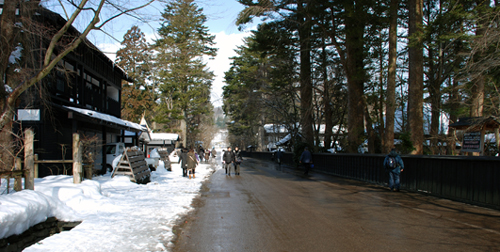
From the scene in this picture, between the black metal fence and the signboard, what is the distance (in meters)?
2.07

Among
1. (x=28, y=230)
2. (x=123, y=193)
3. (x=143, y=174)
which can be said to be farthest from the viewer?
(x=143, y=174)

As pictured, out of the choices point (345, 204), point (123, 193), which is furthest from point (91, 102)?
point (345, 204)

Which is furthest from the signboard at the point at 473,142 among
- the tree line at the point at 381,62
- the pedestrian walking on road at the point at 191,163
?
the pedestrian walking on road at the point at 191,163

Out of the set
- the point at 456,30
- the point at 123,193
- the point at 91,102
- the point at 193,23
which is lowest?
the point at 123,193

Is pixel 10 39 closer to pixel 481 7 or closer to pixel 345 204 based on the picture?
pixel 345 204

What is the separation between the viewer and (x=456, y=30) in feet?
49.1

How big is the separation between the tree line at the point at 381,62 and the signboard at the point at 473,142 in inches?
57.8

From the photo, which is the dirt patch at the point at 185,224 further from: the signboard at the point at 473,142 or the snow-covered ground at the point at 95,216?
the signboard at the point at 473,142

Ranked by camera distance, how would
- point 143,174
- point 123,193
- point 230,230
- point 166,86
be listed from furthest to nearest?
1. point 166,86
2. point 143,174
3. point 123,193
4. point 230,230

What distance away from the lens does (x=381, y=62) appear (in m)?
24.7

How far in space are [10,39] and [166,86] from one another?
38.6 meters

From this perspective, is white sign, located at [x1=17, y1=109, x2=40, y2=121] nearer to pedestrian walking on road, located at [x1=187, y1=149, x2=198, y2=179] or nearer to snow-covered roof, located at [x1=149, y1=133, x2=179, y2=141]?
pedestrian walking on road, located at [x1=187, y1=149, x2=198, y2=179]

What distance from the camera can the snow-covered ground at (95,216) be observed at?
216 inches

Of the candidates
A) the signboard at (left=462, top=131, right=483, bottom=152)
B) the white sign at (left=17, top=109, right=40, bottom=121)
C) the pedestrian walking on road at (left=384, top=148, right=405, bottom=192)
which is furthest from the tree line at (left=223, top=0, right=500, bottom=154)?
the white sign at (left=17, top=109, right=40, bottom=121)
